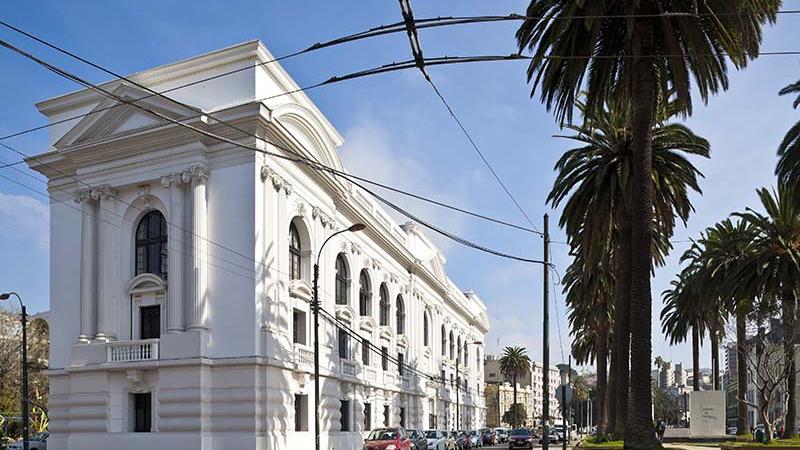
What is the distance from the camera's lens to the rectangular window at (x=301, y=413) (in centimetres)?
4088

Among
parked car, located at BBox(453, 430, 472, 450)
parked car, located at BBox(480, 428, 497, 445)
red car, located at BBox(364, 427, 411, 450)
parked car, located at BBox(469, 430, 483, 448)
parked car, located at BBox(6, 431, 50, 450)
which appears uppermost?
red car, located at BBox(364, 427, 411, 450)

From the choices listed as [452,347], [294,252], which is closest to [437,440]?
[294,252]

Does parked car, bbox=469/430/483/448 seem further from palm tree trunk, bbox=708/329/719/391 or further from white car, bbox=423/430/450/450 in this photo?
palm tree trunk, bbox=708/329/719/391

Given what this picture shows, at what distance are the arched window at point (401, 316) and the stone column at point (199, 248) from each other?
28.1 m

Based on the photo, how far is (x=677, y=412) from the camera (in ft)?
557

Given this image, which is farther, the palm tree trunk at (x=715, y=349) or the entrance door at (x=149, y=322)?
the palm tree trunk at (x=715, y=349)

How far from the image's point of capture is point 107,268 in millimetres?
39750

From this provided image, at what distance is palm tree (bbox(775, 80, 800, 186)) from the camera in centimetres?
3275

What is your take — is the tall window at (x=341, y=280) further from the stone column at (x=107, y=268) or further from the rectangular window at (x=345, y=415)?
the stone column at (x=107, y=268)

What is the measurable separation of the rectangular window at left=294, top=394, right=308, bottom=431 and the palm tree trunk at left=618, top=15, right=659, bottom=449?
1929cm

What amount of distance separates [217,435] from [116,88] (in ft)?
53.0

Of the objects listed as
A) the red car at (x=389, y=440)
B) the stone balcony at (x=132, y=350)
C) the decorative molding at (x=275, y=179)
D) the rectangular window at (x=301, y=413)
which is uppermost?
the decorative molding at (x=275, y=179)

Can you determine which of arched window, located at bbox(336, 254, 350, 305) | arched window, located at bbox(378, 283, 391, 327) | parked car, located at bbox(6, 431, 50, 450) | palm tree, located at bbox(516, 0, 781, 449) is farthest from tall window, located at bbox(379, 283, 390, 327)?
palm tree, located at bbox(516, 0, 781, 449)

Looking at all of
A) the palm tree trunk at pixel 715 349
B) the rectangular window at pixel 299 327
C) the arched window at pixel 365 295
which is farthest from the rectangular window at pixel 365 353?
the palm tree trunk at pixel 715 349
